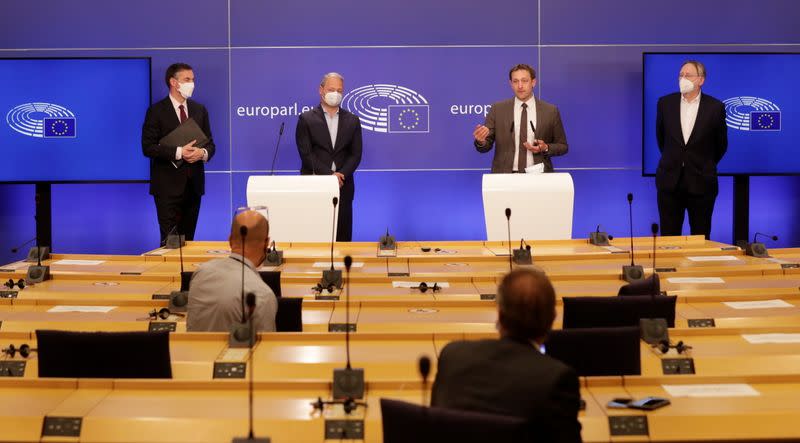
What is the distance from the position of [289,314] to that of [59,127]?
5.34m

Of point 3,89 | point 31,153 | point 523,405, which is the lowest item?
point 523,405

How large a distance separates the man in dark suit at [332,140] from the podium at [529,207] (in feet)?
5.37

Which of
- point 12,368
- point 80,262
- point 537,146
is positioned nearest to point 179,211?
point 80,262

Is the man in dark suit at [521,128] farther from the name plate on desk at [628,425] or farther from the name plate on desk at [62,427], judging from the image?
the name plate on desk at [62,427]

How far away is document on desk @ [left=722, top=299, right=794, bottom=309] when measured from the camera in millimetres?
4023

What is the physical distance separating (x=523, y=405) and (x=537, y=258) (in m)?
3.01

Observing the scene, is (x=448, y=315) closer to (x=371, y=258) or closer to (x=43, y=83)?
(x=371, y=258)

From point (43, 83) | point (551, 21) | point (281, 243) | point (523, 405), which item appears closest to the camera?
point (523, 405)

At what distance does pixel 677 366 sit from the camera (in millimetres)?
3082

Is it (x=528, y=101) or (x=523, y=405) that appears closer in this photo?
(x=523, y=405)

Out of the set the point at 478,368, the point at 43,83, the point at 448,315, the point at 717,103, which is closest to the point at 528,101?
the point at 717,103

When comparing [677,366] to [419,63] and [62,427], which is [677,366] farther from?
[419,63]

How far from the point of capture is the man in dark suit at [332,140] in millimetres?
7305

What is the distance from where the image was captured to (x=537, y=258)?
5148 mm
